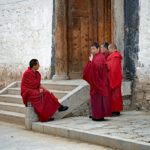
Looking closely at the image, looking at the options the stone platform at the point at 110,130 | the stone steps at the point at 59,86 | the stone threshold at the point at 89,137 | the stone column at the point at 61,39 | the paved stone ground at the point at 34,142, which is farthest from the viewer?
the stone column at the point at 61,39

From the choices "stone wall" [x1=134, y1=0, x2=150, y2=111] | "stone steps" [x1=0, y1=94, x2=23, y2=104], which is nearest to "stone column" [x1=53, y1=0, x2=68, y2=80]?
"stone steps" [x1=0, y1=94, x2=23, y2=104]

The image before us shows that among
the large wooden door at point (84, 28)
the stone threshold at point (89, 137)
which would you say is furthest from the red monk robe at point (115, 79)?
the large wooden door at point (84, 28)

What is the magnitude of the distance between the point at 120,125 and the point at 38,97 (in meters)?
1.80

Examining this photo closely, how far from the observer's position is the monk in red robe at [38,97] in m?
6.95

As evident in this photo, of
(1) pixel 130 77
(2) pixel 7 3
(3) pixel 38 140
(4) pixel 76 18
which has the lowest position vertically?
(3) pixel 38 140

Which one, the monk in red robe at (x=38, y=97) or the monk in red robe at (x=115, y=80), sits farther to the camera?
the monk in red robe at (x=115, y=80)

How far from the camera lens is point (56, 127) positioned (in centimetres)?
621

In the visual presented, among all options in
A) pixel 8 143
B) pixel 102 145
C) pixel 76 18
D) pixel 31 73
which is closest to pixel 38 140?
pixel 8 143

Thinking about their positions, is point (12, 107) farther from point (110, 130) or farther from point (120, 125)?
point (110, 130)

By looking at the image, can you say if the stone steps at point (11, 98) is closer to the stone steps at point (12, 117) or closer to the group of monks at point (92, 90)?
the stone steps at point (12, 117)

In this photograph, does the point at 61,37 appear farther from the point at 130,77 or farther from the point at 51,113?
the point at 51,113

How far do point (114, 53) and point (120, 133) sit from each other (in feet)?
8.25

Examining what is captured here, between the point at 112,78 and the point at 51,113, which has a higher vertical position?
the point at 112,78

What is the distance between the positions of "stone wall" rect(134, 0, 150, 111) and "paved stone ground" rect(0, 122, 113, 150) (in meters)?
2.99
